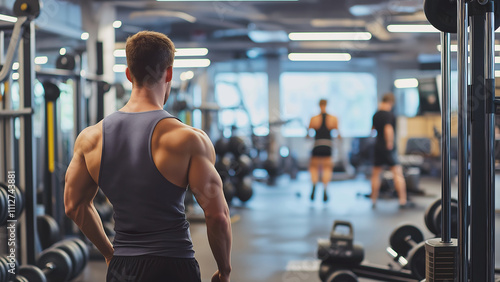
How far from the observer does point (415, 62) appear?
12500 millimetres

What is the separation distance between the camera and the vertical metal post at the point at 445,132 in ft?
5.80

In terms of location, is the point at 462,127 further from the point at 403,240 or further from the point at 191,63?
the point at 191,63

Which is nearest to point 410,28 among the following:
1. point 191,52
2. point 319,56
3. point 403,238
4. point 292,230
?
point 319,56

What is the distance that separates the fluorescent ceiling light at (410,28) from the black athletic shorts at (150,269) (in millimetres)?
8178

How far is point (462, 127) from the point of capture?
5.36 ft

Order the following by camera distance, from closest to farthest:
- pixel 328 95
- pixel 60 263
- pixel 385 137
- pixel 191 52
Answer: pixel 60 263, pixel 385 137, pixel 191 52, pixel 328 95

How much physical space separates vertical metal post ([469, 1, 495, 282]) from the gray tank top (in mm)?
947

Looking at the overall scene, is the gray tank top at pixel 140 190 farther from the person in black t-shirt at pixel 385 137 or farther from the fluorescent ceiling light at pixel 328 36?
the fluorescent ceiling light at pixel 328 36

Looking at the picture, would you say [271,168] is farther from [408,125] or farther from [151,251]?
[151,251]

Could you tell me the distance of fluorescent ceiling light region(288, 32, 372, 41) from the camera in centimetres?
956

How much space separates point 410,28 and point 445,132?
25.2 ft

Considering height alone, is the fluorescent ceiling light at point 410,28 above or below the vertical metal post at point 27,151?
above

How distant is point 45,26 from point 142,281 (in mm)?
A: 5955

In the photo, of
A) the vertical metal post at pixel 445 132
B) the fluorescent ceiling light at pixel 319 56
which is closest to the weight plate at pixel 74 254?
the vertical metal post at pixel 445 132
